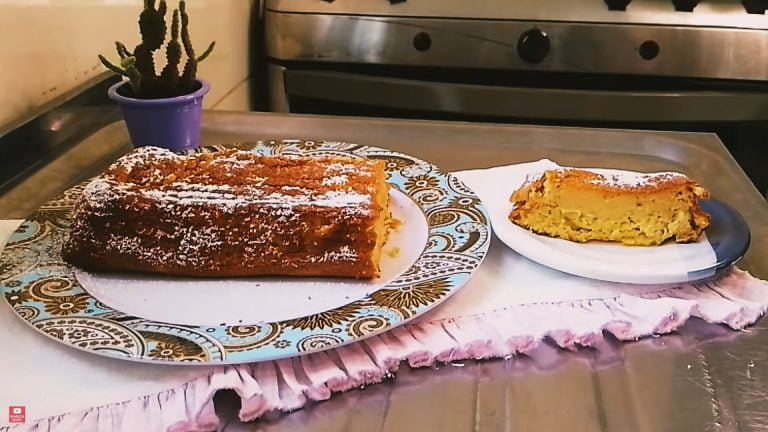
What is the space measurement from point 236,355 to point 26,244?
29cm

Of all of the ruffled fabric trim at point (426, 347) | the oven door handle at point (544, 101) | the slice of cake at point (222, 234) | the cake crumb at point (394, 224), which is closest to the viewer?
the ruffled fabric trim at point (426, 347)

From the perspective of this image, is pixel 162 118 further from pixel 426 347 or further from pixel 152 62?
pixel 426 347

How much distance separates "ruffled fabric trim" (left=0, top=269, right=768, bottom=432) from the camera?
20.7 inches

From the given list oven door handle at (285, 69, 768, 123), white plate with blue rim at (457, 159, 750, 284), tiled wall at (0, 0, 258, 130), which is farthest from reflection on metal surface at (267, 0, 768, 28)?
white plate with blue rim at (457, 159, 750, 284)

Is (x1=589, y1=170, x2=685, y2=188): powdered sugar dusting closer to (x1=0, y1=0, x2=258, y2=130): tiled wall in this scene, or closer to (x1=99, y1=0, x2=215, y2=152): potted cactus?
(x1=99, y1=0, x2=215, y2=152): potted cactus

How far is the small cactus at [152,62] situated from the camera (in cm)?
88

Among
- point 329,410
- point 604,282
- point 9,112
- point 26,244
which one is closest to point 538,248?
point 604,282

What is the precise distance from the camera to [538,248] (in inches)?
28.5

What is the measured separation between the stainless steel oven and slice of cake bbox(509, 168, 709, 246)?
0.73 m

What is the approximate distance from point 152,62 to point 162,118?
70mm

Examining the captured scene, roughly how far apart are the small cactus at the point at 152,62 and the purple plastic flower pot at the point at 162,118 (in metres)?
0.02

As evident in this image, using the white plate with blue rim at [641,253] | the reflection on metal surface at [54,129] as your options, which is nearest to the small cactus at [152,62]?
the reflection on metal surface at [54,129]

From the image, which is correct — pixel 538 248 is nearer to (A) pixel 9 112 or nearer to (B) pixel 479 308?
(B) pixel 479 308

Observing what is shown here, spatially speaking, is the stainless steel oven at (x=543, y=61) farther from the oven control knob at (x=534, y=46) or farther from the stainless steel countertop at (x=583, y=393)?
the stainless steel countertop at (x=583, y=393)
